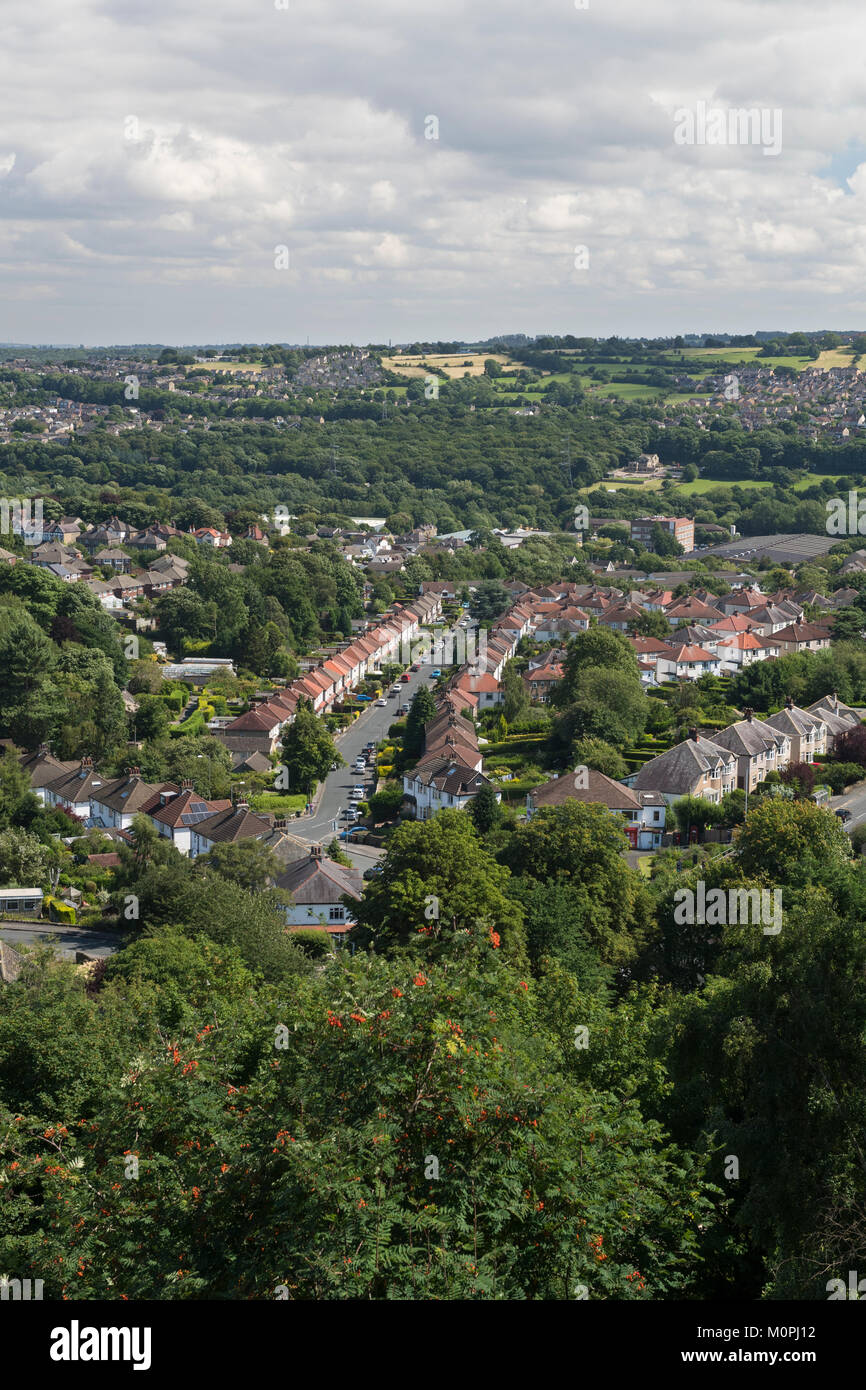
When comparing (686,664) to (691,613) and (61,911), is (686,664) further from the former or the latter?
(61,911)

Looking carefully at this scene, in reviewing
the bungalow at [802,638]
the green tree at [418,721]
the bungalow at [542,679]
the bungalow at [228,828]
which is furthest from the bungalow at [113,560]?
the bungalow at [228,828]

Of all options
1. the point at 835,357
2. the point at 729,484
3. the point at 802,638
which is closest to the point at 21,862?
the point at 802,638

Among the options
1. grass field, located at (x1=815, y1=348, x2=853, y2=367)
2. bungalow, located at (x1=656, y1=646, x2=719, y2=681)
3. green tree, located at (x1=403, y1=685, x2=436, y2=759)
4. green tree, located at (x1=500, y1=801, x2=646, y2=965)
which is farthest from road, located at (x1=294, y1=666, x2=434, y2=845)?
grass field, located at (x1=815, y1=348, x2=853, y2=367)

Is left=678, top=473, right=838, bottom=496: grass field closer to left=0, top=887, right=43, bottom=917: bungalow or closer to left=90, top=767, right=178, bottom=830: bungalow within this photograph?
left=90, top=767, right=178, bottom=830: bungalow

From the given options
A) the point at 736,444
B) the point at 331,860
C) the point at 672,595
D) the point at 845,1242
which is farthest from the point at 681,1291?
the point at 736,444

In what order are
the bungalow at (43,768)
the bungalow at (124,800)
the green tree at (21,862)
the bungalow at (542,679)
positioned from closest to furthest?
the green tree at (21,862), the bungalow at (124,800), the bungalow at (43,768), the bungalow at (542,679)

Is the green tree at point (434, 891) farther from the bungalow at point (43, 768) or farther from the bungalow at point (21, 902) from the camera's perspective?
the bungalow at point (43, 768)

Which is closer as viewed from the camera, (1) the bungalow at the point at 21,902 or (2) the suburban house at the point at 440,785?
(1) the bungalow at the point at 21,902
